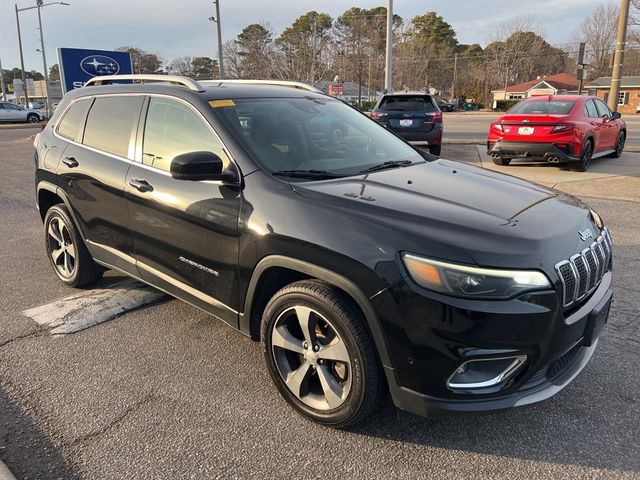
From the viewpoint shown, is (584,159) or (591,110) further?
(591,110)

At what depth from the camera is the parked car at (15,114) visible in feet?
117

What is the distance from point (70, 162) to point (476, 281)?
3.46m

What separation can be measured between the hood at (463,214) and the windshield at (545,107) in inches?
311

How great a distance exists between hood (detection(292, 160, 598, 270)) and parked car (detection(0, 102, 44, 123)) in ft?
133

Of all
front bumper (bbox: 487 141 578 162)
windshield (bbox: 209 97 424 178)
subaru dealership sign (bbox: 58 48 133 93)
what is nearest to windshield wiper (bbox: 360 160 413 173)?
windshield (bbox: 209 97 424 178)

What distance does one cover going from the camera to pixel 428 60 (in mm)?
78500

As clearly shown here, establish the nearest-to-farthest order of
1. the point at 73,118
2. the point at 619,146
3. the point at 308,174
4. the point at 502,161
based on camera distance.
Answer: the point at 308,174 < the point at 73,118 < the point at 502,161 < the point at 619,146

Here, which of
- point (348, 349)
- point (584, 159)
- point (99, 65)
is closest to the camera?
point (348, 349)

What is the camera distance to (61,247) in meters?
4.57

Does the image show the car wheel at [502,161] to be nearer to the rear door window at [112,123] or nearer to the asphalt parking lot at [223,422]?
the asphalt parking lot at [223,422]

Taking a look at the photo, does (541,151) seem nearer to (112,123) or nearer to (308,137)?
(308,137)

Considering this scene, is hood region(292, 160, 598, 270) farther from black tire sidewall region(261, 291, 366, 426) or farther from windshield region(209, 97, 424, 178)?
black tire sidewall region(261, 291, 366, 426)

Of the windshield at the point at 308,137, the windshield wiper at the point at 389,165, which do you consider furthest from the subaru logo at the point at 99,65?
the windshield wiper at the point at 389,165

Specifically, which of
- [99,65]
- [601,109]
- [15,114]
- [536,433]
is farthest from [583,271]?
[15,114]
